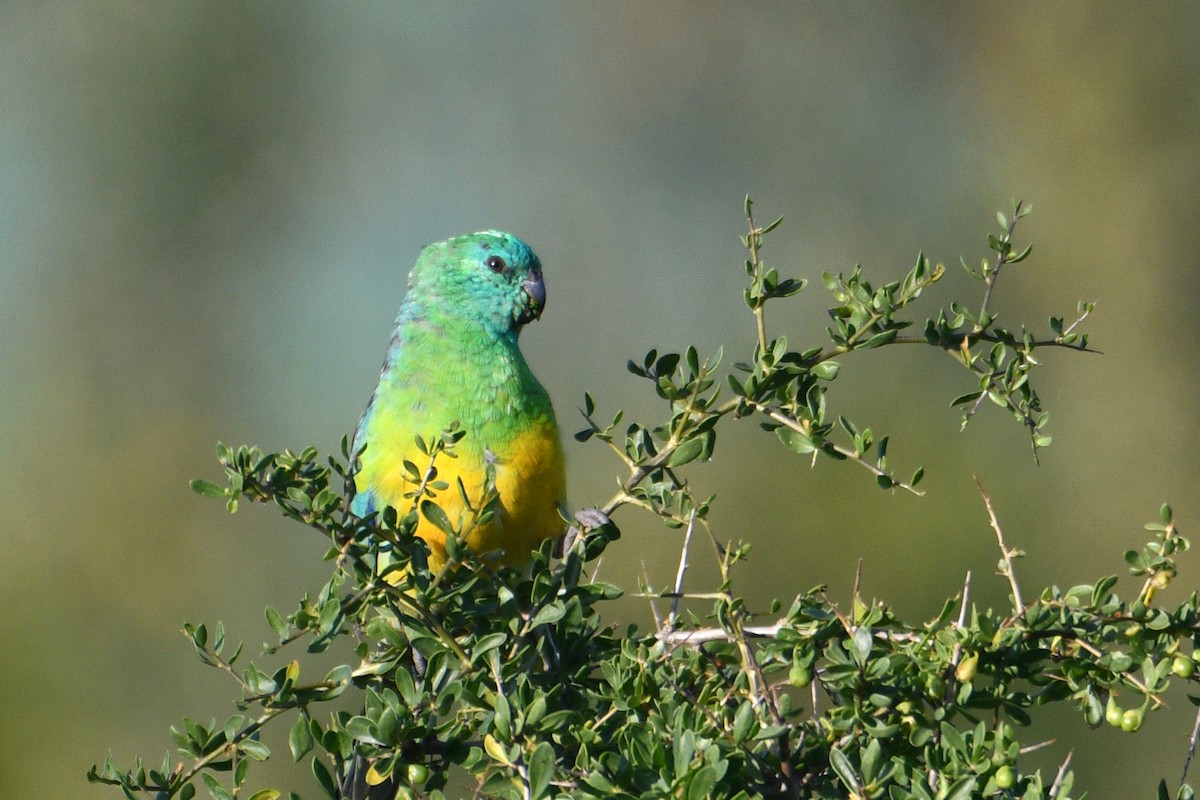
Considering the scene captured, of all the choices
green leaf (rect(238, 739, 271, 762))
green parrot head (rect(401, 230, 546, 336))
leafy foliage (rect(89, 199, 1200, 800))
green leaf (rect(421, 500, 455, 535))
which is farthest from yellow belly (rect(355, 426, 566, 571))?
green leaf (rect(238, 739, 271, 762))

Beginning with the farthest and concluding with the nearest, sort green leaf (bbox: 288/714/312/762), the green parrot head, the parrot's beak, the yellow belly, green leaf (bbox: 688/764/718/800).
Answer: the parrot's beak, the green parrot head, the yellow belly, green leaf (bbox: 288/714/312/762), green leaf (bbox: 688/764/718/800)

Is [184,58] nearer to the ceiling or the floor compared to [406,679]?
nearer to the ceiling

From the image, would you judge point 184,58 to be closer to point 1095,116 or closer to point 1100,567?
point 1095,116

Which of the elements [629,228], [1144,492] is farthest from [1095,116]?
[629,228]

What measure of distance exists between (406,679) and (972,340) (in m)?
1.14

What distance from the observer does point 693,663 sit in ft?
6.77

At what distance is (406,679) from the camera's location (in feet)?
6.01

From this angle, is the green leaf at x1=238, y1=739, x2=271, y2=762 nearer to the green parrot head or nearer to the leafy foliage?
the leafy foliage

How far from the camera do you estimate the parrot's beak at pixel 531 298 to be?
4074 mm

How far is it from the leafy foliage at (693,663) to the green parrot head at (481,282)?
1.83m

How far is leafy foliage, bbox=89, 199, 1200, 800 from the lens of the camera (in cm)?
168

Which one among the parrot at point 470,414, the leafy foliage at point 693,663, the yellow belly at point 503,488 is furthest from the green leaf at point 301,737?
the yellow belly at point 503,488

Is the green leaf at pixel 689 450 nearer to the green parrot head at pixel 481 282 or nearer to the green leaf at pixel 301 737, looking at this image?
the green leaf at pixel 301 737

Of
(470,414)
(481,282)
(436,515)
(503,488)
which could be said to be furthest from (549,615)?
(481,282)
